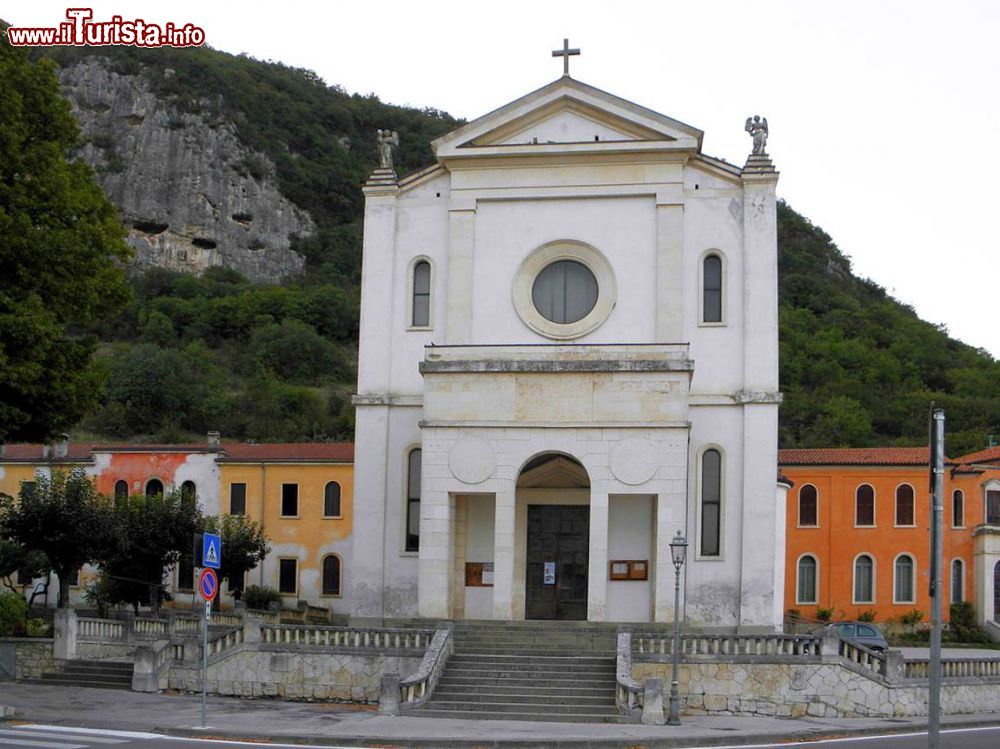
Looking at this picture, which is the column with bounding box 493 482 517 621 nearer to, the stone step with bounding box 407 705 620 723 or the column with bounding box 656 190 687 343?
the stone step with bounding box 407 705 620 723

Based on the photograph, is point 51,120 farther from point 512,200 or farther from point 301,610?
point 301,610

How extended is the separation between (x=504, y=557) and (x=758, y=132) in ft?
39.5

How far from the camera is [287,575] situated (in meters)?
51.4

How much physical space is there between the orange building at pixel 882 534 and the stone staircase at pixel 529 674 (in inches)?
1032

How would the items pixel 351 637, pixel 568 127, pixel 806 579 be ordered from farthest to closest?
1. pixel 806 579
2. pixel 568 127
3. pixel 351 637

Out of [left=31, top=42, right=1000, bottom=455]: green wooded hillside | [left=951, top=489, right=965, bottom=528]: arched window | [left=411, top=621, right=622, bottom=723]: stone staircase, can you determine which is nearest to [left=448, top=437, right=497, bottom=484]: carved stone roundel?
[left=411, top=621, right=622, bottom=723]: stone staircase

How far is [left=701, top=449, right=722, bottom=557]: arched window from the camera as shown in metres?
32.1

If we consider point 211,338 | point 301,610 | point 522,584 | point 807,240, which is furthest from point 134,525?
point 807,240

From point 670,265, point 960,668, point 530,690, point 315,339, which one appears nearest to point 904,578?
point 960,668

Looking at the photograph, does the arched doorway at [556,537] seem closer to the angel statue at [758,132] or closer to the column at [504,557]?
the column at [504,557]

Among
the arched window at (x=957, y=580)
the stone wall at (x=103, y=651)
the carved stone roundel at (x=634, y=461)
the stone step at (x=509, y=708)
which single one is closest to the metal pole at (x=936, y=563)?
the stone step at (x=509, y=708)

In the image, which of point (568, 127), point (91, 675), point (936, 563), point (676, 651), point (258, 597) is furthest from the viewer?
point (258, 597)

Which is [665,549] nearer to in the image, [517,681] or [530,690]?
[517,681]

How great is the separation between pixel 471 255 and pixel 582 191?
3132 millimetres
